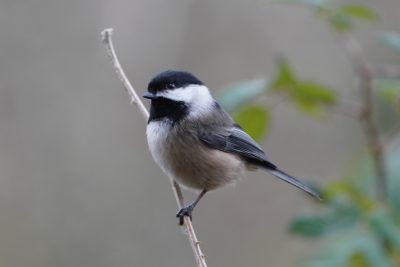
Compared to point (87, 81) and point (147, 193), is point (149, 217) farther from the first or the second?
point (87, 81)

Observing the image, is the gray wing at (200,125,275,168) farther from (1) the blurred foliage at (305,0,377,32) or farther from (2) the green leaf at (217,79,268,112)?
(1) the blurred foliage at (305,0,377,32)

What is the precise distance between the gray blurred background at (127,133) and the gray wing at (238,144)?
54.7 inches

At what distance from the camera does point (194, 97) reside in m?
2.63

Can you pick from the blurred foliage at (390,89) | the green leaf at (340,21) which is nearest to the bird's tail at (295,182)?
the blurred foliage at (390,89)

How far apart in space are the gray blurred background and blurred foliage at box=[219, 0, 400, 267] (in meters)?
2.05

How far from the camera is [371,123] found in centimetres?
205

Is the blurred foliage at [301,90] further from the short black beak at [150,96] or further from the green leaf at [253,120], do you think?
the short black beak at [150,96]

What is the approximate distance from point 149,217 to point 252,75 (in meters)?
1.36

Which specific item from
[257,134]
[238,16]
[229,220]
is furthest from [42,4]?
[257,134]

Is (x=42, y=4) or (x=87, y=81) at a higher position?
(x=42, y=4)

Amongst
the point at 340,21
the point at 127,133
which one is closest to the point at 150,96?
the point at 340,21

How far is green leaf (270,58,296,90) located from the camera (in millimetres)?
2000

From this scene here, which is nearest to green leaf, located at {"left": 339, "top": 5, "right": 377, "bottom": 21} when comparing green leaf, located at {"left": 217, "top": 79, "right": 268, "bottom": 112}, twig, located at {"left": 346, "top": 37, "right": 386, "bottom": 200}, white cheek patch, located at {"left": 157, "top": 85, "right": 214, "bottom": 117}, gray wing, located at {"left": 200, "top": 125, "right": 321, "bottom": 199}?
twig, located at {"left": 346, "top": 37, "right": 386, "bottom": 200}

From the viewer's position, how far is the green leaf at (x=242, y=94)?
78.7 inches
